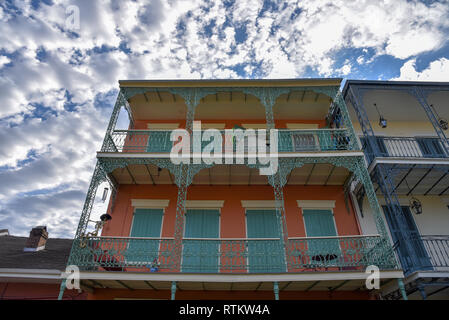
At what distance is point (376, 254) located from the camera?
7.48 m

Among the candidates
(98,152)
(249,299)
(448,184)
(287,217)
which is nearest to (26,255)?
(98,152)

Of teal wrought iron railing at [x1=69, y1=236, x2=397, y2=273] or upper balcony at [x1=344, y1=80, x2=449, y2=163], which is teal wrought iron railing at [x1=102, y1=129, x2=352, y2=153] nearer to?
upper balcony at [x1=344, y1=80, x2=449, y2=163]

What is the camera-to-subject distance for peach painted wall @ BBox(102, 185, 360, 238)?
9.40 meters

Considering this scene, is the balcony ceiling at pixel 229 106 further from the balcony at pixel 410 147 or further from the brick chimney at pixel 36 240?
the brick chimney at pixel 36 240

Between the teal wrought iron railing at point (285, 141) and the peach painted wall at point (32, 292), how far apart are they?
174 inches

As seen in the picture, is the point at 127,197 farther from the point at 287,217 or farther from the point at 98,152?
the point at 287,217

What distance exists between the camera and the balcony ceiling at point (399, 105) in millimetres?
10820

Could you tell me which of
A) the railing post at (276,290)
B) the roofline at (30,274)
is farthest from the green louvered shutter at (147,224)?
the railing post at (276,290)

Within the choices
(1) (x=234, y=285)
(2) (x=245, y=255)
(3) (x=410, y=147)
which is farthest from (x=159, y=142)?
(3) (x=410, y=147)

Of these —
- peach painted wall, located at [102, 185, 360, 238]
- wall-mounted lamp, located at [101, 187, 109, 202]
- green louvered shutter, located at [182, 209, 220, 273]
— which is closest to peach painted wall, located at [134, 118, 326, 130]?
peach painted wall, located at [102, 185, 360, 238]

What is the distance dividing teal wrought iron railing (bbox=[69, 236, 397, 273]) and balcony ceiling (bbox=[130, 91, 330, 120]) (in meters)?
5.44

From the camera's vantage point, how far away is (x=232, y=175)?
9.92 metres

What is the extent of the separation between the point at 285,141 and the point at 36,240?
9581 millimetres

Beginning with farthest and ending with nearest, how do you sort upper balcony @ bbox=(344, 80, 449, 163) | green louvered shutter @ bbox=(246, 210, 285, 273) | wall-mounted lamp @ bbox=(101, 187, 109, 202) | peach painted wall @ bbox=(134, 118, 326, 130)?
peach painted wall @ bbox=(134, 118, 326, 130)
upper balcony @ bbox=(344, 80, 449, 163)
wall-mounted lamp @ bbox=(101, 187, 109, 202)
green louvered shutter @ bbox=(246, 210, 285, 273)
